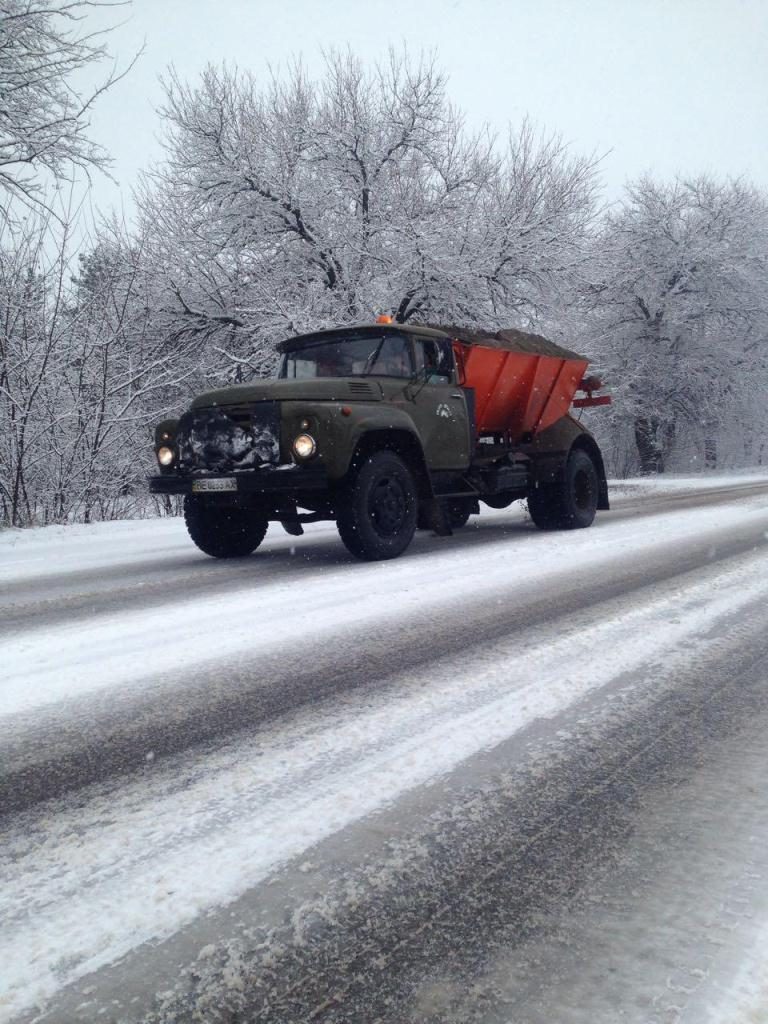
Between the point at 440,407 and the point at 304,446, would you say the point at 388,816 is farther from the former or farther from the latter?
the point at 440,407

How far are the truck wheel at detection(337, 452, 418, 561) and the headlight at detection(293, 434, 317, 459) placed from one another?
488mm

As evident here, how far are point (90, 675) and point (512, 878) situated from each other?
230cm

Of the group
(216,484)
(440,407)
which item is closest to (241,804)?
(216,484)

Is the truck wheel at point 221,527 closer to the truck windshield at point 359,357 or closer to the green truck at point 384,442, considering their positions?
the green truck at point 384,442

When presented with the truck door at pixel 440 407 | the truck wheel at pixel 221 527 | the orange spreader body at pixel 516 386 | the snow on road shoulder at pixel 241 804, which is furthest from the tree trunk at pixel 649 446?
the snow on road shoulder at pixel 241 804

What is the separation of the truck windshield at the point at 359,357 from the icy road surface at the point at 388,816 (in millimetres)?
3670

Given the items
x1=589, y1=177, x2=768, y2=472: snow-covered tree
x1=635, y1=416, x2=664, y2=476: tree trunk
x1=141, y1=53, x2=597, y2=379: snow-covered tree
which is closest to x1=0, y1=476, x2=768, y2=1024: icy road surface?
x1=141, y1=53, x2=597, y2=379: snow-covered tree

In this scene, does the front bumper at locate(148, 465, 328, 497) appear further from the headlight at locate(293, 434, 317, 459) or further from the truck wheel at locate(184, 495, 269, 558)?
the truck wheel at locate(184, 495, 269, 558)

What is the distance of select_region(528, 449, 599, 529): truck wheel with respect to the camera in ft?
30.5

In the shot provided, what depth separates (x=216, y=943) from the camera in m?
1.51

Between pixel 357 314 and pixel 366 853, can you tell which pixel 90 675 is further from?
pixel 357 314

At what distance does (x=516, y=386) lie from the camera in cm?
944

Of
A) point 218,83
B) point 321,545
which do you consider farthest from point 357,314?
point 321,545

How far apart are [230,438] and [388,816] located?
5154 mm
